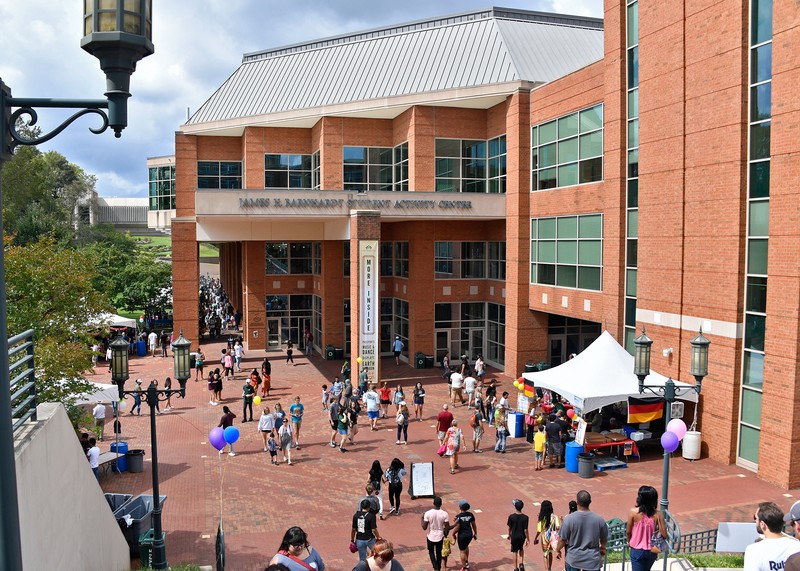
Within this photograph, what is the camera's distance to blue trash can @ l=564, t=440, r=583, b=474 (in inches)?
706

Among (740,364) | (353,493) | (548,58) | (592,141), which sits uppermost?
(548,58)

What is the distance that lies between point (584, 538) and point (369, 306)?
1935cm

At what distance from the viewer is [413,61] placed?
119 ft

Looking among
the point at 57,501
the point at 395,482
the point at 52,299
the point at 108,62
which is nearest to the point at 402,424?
the point at 395,482

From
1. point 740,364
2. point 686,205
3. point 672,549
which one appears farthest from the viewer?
point 686,205

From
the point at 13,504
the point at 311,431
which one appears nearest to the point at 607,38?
the point at 311,431

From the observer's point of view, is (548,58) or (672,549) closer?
(672,549)

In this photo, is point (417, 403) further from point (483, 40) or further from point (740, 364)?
point (483, 40)

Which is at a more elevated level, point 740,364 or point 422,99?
point 422,99

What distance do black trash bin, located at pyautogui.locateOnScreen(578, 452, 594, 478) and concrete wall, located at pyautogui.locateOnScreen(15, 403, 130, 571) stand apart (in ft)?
40.6

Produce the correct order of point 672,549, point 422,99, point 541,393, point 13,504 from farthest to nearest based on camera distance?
point 422,99
point 541,393
point 672,549
point 13,504

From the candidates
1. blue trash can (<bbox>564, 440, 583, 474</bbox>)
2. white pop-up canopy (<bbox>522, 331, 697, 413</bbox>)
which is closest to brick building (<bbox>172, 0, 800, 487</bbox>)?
white pop-up canopy (<bbox>522, 331, 697, 413</bbox>)

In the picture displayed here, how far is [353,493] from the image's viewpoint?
643 inches

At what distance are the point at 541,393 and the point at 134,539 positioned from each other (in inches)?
644
